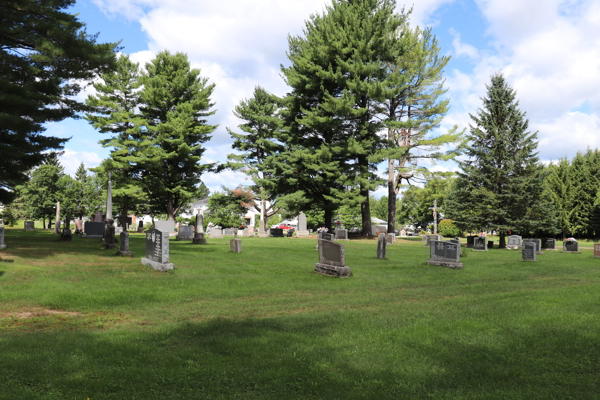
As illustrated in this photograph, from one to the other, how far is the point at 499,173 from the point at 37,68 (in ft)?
92.3

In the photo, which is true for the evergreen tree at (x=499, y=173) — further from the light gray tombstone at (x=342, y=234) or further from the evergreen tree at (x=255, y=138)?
the evergreen tree at (x=255, y=138)

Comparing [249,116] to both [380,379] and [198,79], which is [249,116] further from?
[380,379]

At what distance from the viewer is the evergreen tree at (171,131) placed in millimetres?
38250

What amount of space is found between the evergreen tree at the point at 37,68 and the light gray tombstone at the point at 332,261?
10.5 meters


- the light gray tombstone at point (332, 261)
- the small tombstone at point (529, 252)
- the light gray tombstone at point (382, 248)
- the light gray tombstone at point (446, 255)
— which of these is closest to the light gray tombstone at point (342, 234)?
the light gray tombstone at point (382, 248)

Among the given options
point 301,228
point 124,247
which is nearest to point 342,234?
point 301,228

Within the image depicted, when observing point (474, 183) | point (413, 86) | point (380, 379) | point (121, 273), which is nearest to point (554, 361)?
point (380, 379)

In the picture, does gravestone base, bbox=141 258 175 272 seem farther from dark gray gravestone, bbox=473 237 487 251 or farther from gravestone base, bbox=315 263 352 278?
dark gray gravestone, bbox=473 237 487 251

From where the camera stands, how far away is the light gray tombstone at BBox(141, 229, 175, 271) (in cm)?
1355

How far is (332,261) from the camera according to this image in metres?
14.1

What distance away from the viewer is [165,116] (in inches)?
1617

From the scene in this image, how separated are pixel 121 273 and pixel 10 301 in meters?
3.92

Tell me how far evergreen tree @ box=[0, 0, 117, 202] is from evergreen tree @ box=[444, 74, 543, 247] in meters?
25.0

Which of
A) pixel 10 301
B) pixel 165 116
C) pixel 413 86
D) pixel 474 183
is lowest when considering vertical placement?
pixel 10 301
